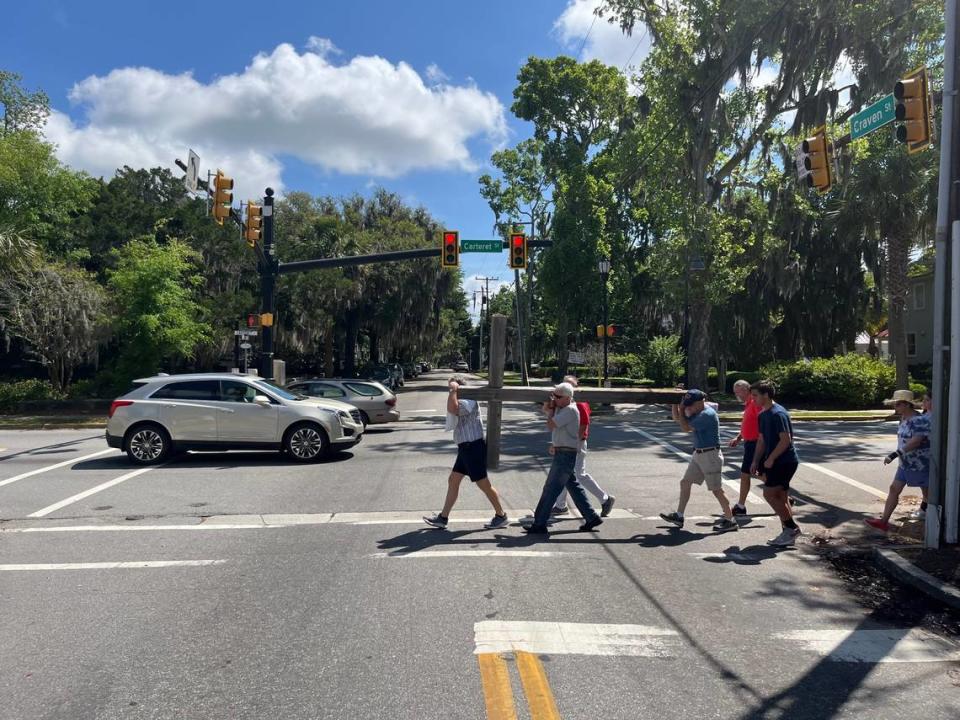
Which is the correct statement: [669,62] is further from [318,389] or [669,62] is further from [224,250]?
[224,250]

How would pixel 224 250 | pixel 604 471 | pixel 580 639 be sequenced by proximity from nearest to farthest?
pixel 580 639, pixel 604 471, pixel 224 250

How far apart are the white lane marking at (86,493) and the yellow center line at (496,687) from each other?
7249 mm

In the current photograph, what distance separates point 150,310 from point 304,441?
41.3ft

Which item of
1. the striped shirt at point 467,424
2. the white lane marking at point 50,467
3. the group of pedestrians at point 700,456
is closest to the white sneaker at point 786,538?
the group of pedestrians at point 700,456

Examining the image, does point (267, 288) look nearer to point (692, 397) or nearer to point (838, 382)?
point (692, 397)

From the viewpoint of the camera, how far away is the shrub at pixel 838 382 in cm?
2638

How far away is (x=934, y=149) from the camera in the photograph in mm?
23328

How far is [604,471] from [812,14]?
665 inches

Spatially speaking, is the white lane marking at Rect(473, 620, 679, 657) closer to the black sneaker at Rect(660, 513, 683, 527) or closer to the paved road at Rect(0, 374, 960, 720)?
the paved road at Rect(0, 374, 960, 720)

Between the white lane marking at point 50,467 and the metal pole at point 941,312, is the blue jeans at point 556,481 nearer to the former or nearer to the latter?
the metal pole at point 941,312

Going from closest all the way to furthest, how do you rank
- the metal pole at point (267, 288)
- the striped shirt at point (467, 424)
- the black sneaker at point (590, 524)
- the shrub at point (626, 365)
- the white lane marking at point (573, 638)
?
the white lane marking at point (573, 638), the striped shirt at point (467, 424), the black sneaker at point (590, 524), the metal pole at point (267, 288), the shrub at point (626, 365)

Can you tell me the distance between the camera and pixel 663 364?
34688mm

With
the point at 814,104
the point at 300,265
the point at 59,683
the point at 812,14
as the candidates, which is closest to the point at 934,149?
the point at 814,104

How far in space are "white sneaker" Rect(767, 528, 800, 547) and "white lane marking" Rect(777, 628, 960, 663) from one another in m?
2.21
